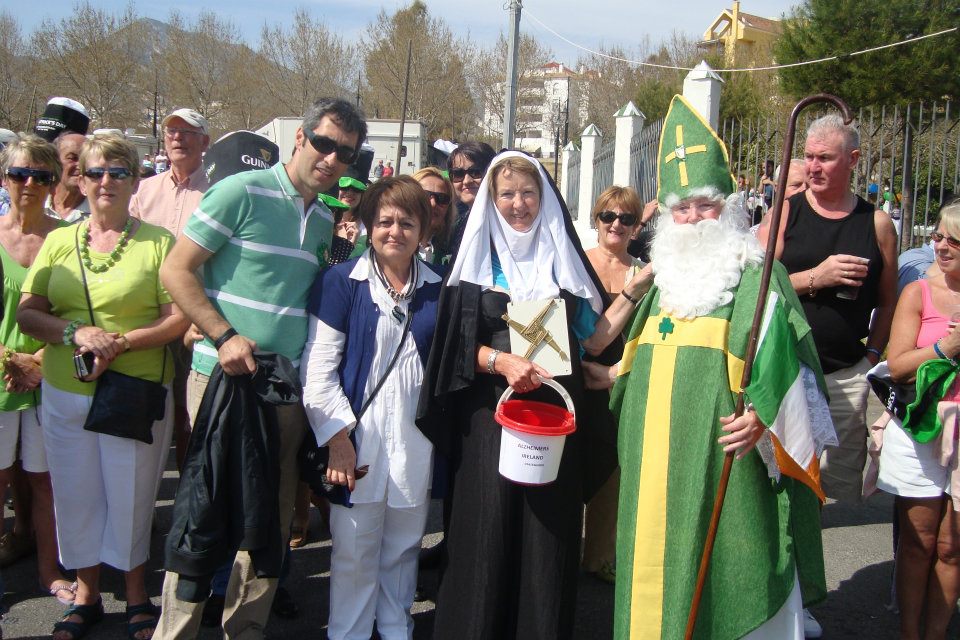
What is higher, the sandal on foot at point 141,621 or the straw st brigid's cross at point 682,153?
the straw st brigid's cross at point 682,153

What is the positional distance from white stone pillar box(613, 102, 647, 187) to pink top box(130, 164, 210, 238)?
291 inches

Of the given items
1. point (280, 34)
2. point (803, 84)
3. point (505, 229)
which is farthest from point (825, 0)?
point (280, 34)

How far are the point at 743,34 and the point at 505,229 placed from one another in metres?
57.2

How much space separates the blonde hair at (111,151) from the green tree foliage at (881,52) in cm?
1608

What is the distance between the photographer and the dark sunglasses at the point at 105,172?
318 cm

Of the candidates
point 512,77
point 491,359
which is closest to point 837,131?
point 491,359

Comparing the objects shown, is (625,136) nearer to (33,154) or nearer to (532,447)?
(33,154)

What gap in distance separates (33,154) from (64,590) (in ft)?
6.53

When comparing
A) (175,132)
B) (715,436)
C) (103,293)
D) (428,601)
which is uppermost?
(175,132)

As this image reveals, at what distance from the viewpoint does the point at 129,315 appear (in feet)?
10.6

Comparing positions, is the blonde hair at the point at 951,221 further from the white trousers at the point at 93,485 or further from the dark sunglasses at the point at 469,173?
the white trousers at the point at 93,485

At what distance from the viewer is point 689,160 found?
8.95ft

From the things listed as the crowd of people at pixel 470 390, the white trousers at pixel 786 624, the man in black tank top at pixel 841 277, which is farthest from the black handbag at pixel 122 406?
the man in black tank top at pixel 841 277

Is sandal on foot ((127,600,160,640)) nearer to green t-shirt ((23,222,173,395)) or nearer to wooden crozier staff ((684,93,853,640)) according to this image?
green t-shirt ((23,222,173,395))
